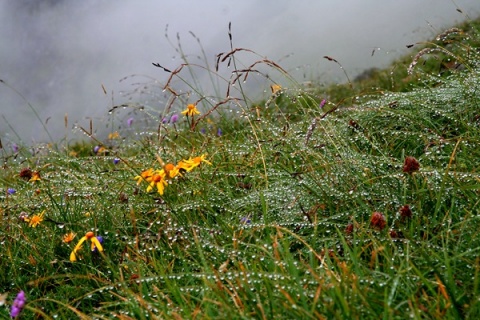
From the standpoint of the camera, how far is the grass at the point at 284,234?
184 centimetres

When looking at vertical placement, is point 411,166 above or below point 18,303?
below

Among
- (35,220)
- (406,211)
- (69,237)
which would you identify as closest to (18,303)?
(69,237)

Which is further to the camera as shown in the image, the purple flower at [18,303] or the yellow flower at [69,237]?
the yellow flower at [69,237]

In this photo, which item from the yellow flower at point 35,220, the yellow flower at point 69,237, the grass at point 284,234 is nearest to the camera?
the grass at point 284,234

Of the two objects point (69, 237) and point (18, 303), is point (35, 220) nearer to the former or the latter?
point (69, 237)

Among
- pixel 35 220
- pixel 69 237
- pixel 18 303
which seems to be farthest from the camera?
pixel 35 220

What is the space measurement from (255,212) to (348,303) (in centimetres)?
97

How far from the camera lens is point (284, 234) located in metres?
2.40

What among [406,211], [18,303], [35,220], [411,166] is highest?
[35,220]

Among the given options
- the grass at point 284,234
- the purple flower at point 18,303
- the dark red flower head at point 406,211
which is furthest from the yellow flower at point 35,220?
the dark red flower head at point 406,211

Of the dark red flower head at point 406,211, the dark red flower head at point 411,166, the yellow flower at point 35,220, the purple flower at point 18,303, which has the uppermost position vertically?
the yellow flower at point 35,220

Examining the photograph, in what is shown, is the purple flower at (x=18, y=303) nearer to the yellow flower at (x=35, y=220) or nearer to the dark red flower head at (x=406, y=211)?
the yellow flower at (x=35, y=220)

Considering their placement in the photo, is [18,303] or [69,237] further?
[69,237]

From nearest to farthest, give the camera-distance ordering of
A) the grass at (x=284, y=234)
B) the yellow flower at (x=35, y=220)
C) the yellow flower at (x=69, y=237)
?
the grass at (x=284, y=234)
the yellow flower at (x=69, y=237)
the yellow flower at (x=35, y=220)
